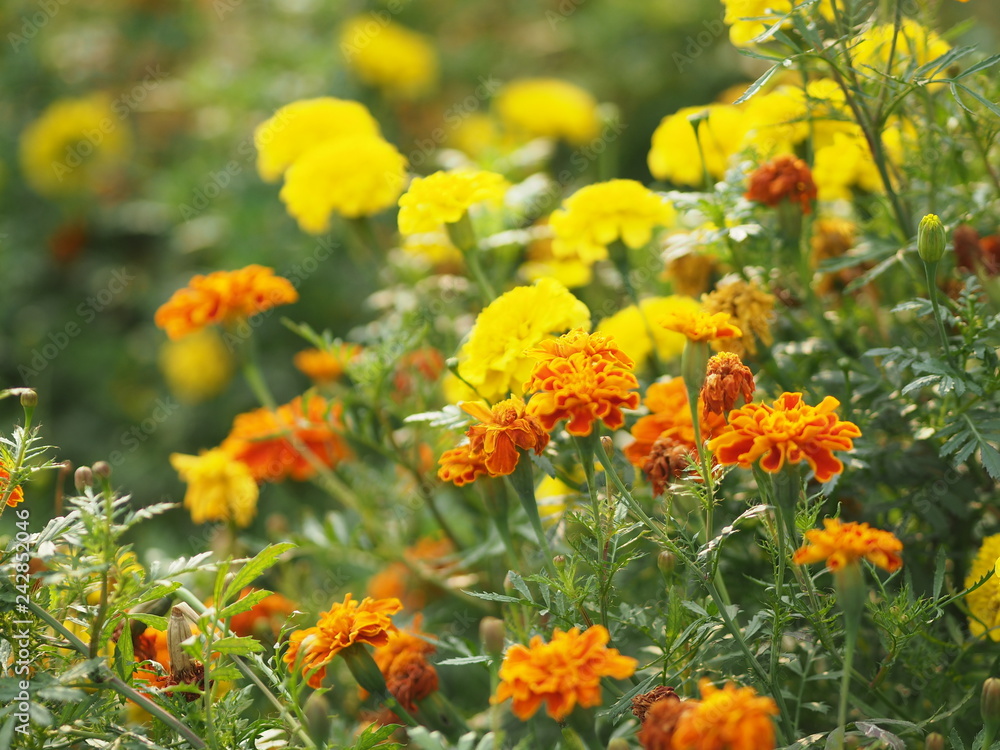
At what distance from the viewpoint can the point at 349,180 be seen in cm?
161

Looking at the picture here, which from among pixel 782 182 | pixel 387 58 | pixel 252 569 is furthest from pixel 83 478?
pixel 387 58

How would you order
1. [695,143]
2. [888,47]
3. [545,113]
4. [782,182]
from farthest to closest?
[545,113], [695,143], [888,47], [782,182]

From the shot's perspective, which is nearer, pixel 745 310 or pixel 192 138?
pixel 745 310

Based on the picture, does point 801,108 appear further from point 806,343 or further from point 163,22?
point 163,22

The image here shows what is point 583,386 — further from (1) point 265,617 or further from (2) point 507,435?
(1) point 265,617

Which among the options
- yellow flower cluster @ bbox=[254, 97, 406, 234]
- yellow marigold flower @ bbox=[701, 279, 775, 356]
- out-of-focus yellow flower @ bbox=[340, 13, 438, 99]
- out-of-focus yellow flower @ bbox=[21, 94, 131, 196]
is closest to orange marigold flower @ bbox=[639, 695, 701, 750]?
yellow marigold flower @ bbox=[701, 279, 775, 356]

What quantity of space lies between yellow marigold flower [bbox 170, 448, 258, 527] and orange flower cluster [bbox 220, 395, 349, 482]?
0.06 m

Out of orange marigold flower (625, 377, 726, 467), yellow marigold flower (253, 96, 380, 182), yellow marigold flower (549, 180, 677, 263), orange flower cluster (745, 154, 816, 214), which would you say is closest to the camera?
orange marigold flower (625, 377, 726, 467)

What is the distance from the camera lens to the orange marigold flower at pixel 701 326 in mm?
940

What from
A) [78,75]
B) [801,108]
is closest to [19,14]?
[78,75]

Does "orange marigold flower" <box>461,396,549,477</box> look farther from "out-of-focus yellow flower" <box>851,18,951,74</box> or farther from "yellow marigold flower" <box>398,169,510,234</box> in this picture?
"out-of-focus yellow flower" <box>851,18,951,74</box>

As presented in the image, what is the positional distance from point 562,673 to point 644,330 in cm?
68

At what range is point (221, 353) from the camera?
9.34ft

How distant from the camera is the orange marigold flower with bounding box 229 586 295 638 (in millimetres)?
1298
